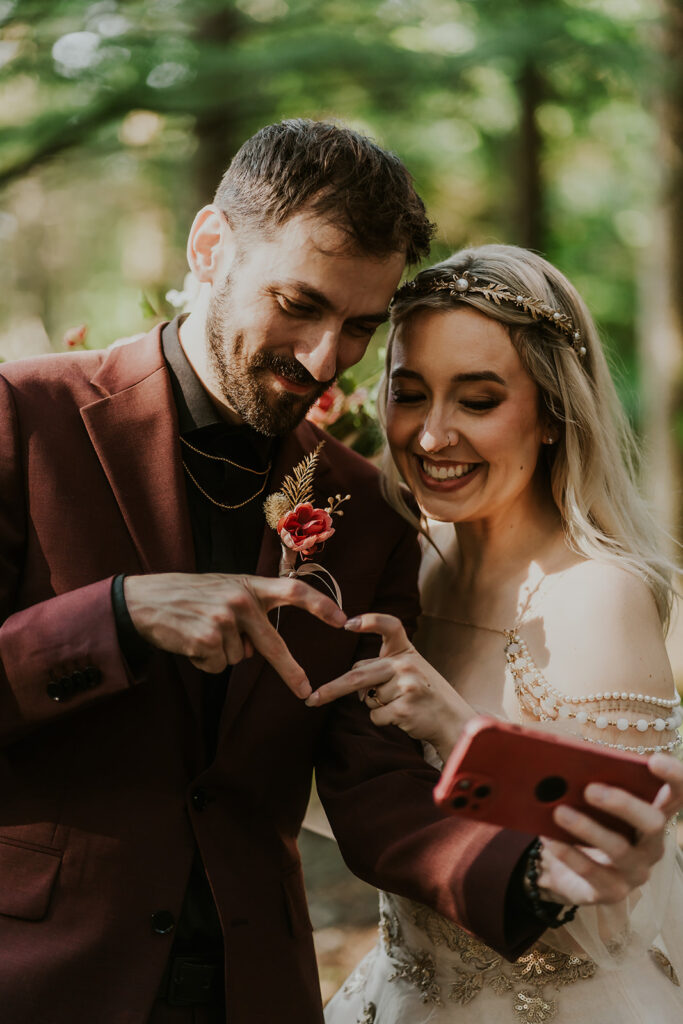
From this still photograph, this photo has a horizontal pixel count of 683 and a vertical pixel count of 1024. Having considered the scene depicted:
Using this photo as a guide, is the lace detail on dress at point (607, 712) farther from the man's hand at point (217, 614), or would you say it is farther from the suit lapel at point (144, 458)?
the suit lapel at point (144, 458)

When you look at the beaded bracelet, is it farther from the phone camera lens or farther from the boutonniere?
the boutonniere

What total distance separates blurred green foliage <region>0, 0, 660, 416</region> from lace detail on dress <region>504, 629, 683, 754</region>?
2.10 m

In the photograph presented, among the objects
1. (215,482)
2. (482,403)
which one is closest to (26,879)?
(215,482)

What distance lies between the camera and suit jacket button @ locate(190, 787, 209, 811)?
7.52ft

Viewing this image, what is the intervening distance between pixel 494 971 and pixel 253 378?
5.60ft

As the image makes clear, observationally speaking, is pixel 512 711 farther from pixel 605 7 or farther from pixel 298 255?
pixel 605 7

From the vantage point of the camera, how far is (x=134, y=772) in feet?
7.44

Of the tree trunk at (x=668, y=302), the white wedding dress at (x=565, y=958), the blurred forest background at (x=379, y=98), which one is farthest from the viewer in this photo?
the blurred forest background at (x=379, y=98)

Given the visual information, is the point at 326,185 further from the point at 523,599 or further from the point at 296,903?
the point at 296,903

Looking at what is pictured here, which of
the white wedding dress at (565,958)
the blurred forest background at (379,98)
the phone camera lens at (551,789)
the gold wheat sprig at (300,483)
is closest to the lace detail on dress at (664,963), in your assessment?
the white wedding dress at (565,958)

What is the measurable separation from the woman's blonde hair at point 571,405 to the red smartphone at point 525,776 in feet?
3.83

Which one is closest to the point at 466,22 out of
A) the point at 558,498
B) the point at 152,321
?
the point at 152,321

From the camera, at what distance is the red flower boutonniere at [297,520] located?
91.0 inches

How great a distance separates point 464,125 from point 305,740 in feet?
43.6
